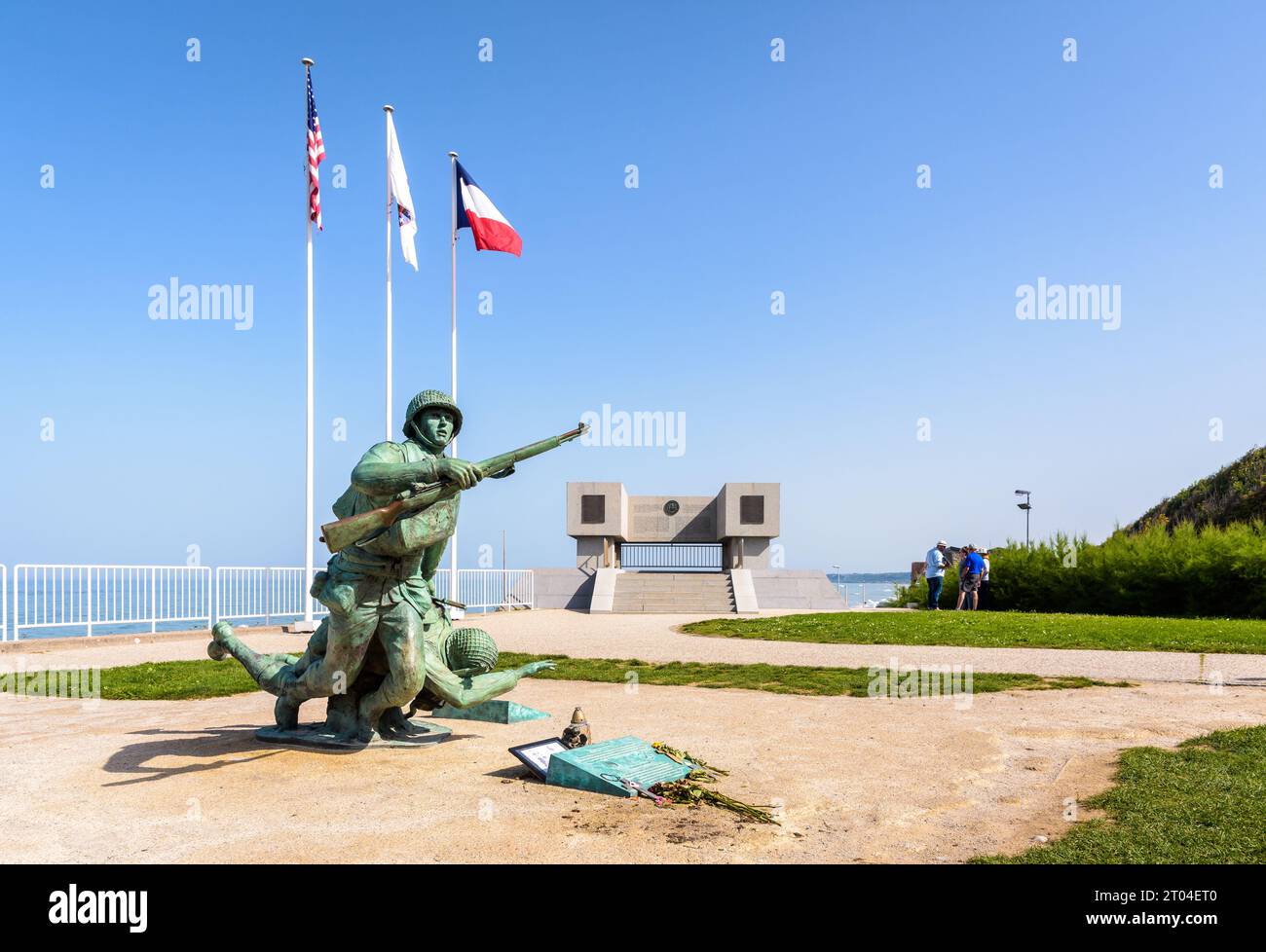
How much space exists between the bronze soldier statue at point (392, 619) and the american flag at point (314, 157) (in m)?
12.1

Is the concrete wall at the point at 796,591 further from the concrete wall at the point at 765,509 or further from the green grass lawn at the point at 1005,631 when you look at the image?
the green grass lawn at the point at 1005,631

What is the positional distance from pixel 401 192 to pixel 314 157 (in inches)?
79.6

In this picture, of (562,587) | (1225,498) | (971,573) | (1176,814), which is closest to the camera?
(1176,814)

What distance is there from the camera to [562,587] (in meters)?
27.5

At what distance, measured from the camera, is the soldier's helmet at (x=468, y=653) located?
6.17m

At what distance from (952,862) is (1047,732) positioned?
3.80m

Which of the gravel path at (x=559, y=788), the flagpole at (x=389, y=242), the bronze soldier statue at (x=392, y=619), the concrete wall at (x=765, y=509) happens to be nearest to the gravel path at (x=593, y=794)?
the gravel path at (x=559, y=788)

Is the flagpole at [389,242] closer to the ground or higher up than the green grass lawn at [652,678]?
higher up

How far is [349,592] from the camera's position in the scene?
5.39m

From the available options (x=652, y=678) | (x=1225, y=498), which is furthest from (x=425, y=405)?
(x=1225, y=498)

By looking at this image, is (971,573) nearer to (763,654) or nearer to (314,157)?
(763,654)

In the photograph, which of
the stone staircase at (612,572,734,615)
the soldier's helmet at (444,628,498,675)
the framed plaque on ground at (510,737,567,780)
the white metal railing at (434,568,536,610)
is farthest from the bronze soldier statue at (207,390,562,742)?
the stone staircase at (612,572,734,615)

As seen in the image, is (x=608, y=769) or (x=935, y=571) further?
(x=935, y=571)
